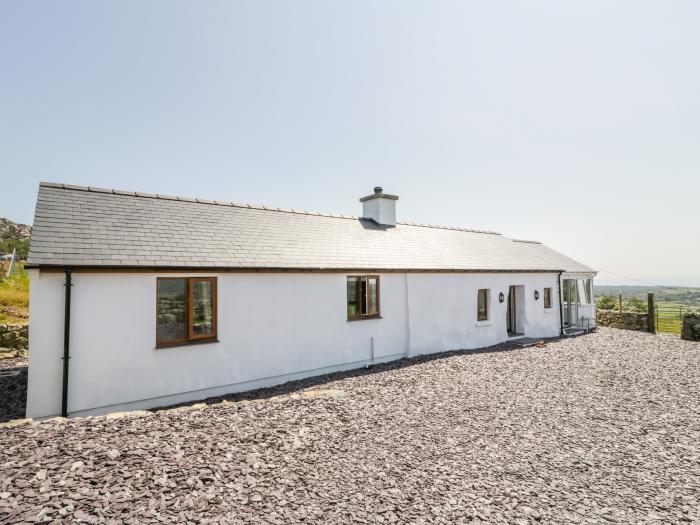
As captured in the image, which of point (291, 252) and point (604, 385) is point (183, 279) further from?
point (604, 385)

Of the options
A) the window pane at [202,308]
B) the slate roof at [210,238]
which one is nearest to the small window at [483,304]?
the slate roof at [210,238]

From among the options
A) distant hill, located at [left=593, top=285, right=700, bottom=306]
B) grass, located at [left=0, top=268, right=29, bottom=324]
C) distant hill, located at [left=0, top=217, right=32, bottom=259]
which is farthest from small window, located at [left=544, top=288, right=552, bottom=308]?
distant hill, located at [left=0, top=217, right=32, bottom=259]

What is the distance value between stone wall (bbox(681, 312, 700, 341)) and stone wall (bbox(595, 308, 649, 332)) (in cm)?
265

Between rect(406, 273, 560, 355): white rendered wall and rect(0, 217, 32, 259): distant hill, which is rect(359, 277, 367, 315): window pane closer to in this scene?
rect(406, 273, 560, 355): white rendered wall

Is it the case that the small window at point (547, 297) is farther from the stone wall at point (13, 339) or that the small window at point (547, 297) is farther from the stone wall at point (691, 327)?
the stone wall at point (13, 339)

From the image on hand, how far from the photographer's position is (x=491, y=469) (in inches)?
205

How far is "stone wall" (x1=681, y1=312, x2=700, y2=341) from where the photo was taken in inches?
685

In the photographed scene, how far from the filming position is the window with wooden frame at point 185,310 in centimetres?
846

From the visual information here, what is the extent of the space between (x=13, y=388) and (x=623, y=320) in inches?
1104

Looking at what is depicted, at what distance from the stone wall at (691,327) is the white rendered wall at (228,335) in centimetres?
1192

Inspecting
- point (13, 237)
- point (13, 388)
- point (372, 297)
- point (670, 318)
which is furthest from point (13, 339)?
point (13, 237)

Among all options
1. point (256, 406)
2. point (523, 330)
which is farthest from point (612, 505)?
point (523, 330)

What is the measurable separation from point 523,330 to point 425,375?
9.54m

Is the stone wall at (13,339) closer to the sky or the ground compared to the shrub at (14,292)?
closer to the ground
